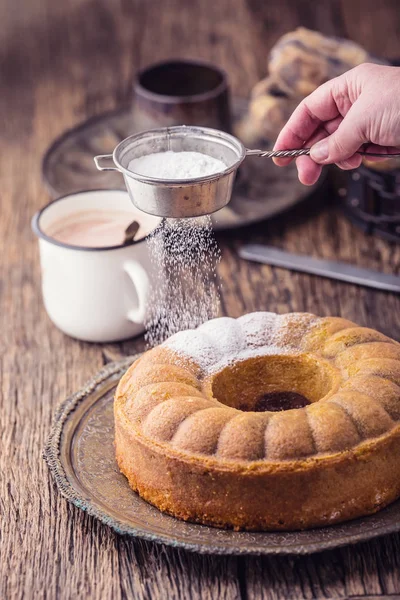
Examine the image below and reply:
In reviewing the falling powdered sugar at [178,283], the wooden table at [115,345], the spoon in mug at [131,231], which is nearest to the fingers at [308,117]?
the falling powdered sugar at [178,283]

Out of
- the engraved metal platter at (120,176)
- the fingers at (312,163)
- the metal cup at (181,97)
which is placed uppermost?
the fingers at (312,163)

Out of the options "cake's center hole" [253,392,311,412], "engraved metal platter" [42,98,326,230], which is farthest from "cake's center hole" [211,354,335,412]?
"engraved metal platter" [42,98,326,230]

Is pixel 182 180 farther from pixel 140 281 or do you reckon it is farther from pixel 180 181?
pixel 140 281

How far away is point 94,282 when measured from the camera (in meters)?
1.84

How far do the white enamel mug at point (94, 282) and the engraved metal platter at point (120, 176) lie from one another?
0.43 m

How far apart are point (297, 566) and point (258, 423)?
22 centimetres

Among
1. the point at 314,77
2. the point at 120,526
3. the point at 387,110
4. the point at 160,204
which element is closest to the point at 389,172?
the point at 314,77

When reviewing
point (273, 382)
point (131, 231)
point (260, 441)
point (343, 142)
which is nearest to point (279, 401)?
point (273, 382)

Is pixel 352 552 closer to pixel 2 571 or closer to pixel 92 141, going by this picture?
pixel 2 571

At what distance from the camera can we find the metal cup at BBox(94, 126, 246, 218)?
4.78ft

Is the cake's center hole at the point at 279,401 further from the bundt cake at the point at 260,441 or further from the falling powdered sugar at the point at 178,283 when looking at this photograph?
the falling powdered sugar at the point at 178,283

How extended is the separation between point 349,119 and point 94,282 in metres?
0.65

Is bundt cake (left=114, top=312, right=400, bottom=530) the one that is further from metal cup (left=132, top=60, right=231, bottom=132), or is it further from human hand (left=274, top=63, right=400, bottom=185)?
metal cup (left=132, top=60, right=231, bottom=132)

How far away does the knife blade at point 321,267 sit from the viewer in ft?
6.93
